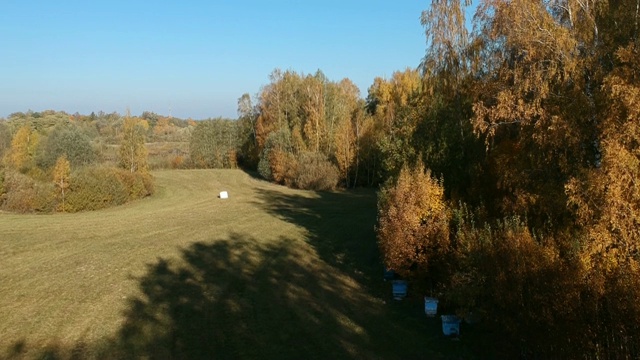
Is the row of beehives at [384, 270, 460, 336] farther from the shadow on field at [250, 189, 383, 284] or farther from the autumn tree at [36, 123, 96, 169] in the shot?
the autumn tree at [36, 123, 96, 169]

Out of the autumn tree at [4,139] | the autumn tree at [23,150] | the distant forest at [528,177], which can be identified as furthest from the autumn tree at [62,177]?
the distant forest at [528,177]

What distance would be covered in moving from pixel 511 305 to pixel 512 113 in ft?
19.5

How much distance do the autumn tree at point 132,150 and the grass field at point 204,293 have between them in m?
14.9

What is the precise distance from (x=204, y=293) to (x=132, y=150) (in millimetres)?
32384

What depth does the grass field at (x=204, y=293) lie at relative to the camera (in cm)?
1156

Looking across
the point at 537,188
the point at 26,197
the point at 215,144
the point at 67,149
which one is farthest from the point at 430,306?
the point at 215,144

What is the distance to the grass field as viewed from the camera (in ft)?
37.9

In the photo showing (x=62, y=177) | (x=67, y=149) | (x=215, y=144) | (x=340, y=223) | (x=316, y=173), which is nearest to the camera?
(x=340, y=223)

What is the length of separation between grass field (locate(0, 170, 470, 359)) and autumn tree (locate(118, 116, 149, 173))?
14.9 metres

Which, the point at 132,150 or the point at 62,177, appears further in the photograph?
the point at 132,150

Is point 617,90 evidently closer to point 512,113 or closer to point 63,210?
point 512,113

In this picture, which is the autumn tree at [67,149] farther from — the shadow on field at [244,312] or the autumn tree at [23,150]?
the shadow on field at [244,312]

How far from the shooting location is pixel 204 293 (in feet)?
50.7

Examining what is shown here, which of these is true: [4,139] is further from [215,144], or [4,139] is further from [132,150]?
[215,144]
